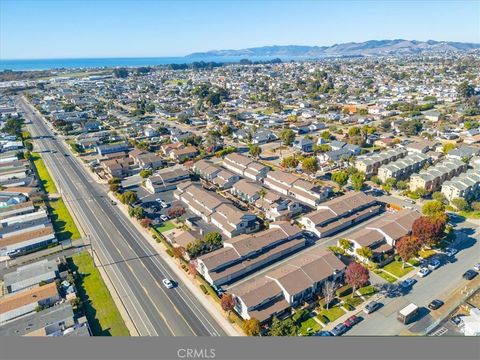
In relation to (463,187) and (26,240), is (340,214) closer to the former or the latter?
(463,187)

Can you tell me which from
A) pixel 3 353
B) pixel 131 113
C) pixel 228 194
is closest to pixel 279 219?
pixel 228 194

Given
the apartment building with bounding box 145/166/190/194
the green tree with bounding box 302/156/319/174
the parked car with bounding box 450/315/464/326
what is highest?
the green tree with bounding box 302/156/319/174

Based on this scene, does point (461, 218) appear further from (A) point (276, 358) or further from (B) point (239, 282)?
(A) point (276, 358)

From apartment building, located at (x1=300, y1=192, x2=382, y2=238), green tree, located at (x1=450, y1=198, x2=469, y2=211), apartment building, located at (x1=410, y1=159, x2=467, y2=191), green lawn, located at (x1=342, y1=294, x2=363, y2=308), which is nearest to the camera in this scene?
green lawn, located at (x1=342, y1=294, x2=363, y2=308)

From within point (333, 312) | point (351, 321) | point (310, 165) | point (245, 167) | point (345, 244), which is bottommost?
point (333, 312)

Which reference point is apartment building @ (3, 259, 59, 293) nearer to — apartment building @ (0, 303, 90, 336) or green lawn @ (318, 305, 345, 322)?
apartment building @ (0, 303, 90, 336)

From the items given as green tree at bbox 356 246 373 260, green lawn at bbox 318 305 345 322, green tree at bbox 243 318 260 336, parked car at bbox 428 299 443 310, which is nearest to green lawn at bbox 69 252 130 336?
green tree at bbox 243 318 260 336

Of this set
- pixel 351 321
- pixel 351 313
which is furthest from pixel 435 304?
pixel 351 321
